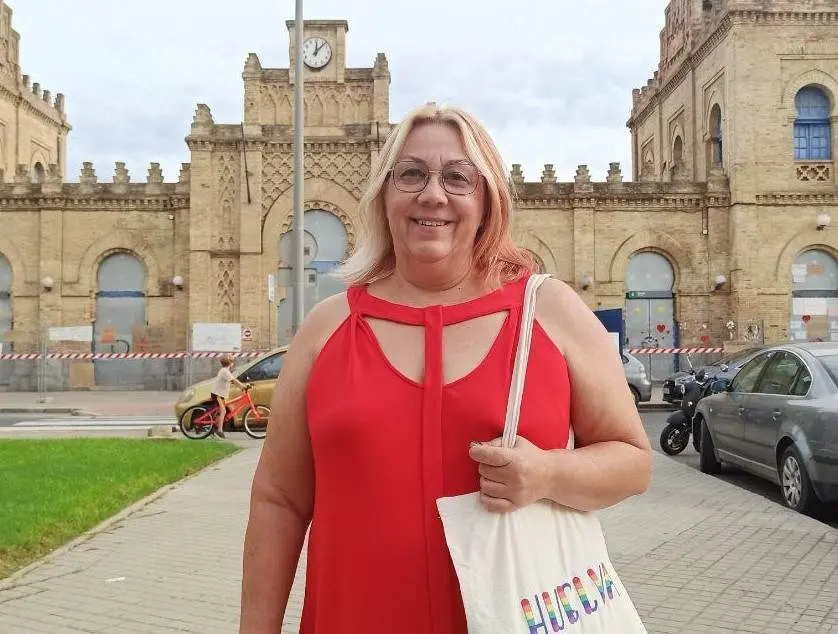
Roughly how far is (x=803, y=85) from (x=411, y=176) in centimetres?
3216

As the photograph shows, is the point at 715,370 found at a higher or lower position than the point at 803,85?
lower

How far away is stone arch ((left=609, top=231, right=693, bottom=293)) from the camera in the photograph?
99.3 feet

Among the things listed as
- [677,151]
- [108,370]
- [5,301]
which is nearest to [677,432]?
[108,370]

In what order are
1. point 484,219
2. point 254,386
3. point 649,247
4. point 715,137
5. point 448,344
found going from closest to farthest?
point 448,344
point 484,219
point 254,386
point 649,247
point 715,137

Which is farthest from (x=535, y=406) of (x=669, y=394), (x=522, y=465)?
(x=669, y=394)

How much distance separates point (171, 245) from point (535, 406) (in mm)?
30676

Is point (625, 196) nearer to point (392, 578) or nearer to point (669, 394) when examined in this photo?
point (669, 394)

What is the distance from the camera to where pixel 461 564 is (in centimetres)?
176

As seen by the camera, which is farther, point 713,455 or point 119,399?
point 119,399

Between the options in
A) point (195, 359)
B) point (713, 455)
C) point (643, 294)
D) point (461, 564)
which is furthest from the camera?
point (643, 294)

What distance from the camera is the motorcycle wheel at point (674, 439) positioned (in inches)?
523

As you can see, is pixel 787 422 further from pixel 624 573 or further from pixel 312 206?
pixel 312 206

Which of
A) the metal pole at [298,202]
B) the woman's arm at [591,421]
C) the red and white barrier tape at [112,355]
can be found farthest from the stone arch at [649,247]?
the woman's arm at [591,421]

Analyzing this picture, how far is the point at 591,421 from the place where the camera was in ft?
6.79
